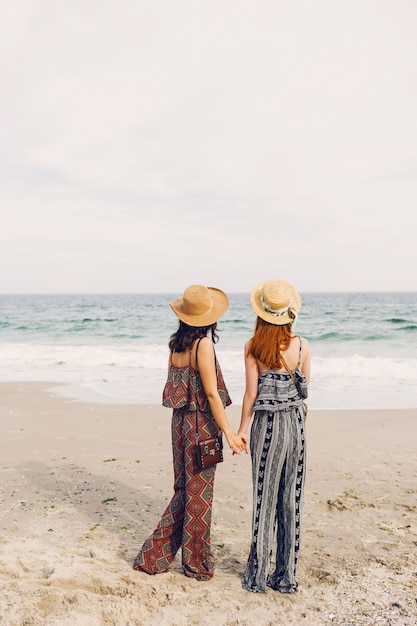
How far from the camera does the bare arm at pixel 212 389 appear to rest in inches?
137

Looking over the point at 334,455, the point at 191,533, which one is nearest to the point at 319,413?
the point at 334,455

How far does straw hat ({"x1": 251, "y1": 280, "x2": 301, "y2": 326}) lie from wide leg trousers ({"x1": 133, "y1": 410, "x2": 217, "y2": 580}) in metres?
0.83

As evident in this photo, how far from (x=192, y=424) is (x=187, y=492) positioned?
0.47 m

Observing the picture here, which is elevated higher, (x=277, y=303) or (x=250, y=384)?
(x=277, y=303)

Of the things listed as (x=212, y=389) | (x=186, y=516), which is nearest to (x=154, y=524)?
(x=186, y=516)

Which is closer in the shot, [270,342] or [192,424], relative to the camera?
[270,342]

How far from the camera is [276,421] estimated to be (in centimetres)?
341

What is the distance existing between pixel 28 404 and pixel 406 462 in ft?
22.1

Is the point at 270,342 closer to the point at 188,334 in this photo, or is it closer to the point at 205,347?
the point at 205,347

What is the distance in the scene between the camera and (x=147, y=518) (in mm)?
4934

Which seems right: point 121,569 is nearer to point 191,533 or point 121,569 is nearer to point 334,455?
point 191,533

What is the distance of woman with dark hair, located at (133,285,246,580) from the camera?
3496mm

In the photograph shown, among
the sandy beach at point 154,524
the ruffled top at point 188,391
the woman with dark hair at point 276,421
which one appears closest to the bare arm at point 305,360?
the woman with dark hair at point 276,421

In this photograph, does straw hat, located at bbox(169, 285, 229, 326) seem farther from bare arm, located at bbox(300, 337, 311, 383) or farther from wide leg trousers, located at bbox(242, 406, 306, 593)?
wide leg trousers, located at bbox(242, 406, 306, 593)
